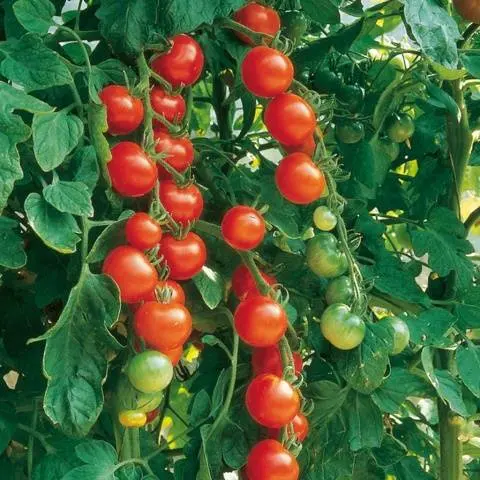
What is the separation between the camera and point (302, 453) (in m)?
0.84

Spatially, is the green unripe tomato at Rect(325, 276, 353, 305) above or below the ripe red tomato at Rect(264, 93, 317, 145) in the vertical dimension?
below

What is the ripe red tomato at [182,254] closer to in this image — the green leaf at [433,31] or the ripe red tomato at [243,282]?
the ripe red tomato at [243,282]

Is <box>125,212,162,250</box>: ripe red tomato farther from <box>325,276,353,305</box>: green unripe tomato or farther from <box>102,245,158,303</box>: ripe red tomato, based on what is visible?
<box>325,276,353,305</box>: green unripe tomato

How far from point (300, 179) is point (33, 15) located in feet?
0.78

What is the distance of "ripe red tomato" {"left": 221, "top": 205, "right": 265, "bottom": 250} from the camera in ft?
2.31

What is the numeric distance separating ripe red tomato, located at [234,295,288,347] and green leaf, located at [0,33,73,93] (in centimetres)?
21

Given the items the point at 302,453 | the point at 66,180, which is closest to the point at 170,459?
the point at 302,453

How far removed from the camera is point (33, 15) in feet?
2.30

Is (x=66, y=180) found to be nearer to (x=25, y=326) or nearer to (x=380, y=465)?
(x=25, y=326)

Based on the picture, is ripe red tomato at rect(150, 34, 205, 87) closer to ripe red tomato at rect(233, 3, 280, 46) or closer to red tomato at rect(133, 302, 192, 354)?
ripe red tomato at rect(233, 3, 280, 46)

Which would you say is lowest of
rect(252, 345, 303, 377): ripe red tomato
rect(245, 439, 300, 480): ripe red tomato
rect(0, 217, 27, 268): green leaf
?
rect(245, 439, 300, 480): ripe red tomato

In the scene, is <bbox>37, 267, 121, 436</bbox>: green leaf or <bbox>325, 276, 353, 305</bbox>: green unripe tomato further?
<bbox>325, 276, 353, 305</bbox>: green unripe tomato

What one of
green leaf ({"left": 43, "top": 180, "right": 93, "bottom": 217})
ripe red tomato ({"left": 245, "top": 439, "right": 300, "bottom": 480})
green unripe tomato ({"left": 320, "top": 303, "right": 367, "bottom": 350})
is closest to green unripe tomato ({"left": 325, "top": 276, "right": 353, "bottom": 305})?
green unripe tomato ({"left": 320, "top": 303, "right": 367, "bottom": 350})

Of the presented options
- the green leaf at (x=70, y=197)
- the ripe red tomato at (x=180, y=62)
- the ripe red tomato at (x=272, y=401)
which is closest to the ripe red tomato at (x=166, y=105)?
the ripe red tomato at (x=180, y=62)
